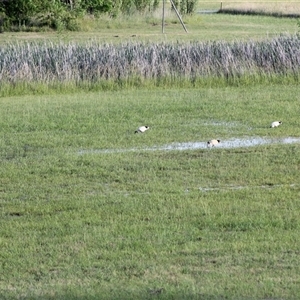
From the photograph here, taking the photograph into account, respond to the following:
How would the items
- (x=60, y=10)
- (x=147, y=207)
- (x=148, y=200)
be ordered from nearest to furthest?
(x=147, y=207) < (x=148, y=200) < (x=60, y=10)

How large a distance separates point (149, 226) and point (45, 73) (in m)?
12.8

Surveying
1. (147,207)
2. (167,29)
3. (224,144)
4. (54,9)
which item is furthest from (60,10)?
(167,29)

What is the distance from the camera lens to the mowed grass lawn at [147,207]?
686 centimetres

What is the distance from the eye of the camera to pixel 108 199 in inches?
385

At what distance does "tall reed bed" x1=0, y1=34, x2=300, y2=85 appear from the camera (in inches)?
815

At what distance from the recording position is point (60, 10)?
949 inches

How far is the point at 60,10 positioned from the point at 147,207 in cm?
1568

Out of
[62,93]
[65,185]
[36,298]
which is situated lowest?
[62,93]

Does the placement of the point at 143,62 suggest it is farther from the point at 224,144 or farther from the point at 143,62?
the point at 224,144

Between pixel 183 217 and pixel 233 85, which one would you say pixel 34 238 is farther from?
pixel 233 85

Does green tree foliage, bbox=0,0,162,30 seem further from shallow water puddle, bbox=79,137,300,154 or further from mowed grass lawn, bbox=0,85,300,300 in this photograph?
shallow water puddle, bbox=79,137,300,154

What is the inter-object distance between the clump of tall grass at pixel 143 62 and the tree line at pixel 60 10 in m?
3.34

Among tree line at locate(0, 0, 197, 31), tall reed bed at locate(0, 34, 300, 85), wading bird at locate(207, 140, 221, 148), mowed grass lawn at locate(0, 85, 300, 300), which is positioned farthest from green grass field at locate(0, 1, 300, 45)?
wading bird at locate(207, 140, 221, 148)

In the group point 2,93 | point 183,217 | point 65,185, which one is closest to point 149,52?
point 2,93
